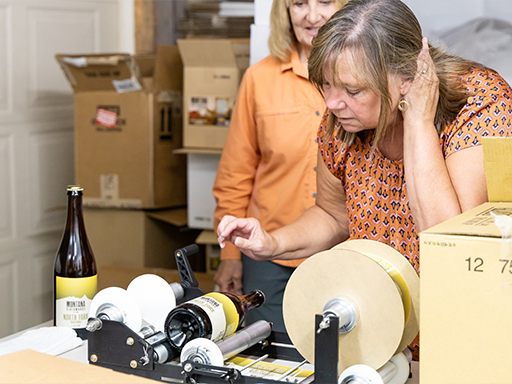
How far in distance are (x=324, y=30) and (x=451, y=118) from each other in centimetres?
29

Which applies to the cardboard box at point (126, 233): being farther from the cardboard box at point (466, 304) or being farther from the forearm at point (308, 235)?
the cardboard box at point (466, 304)

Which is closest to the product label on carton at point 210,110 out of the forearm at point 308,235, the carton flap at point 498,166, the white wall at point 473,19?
the white wall at point 473,19

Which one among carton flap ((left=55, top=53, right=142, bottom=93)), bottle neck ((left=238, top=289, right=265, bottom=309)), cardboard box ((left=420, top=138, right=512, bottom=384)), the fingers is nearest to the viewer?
cardboard box ((left=420, top=138, right=512, bottom=384))

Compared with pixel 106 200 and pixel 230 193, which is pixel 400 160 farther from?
pixel 106 200

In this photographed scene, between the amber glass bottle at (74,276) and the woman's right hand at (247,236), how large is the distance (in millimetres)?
281

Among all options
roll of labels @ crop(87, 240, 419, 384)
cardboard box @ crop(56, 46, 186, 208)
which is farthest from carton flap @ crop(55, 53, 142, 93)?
roll of labels @ crop(87, 240, 419, 384)

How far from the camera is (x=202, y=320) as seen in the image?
97 centimetres

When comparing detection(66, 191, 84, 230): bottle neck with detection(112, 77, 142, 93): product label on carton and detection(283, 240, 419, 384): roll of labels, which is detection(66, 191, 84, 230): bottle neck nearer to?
detection(283, 240, 419, 384): roll of labels

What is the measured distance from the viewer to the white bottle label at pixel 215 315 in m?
0.98

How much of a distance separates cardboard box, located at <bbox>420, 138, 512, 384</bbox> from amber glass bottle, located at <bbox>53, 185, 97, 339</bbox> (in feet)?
2.27

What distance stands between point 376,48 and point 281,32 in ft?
3.41

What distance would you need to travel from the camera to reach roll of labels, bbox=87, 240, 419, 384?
0.86 meters

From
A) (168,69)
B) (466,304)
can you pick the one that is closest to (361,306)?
(466,304)

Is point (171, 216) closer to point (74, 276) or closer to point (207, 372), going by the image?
point (74, 276)
